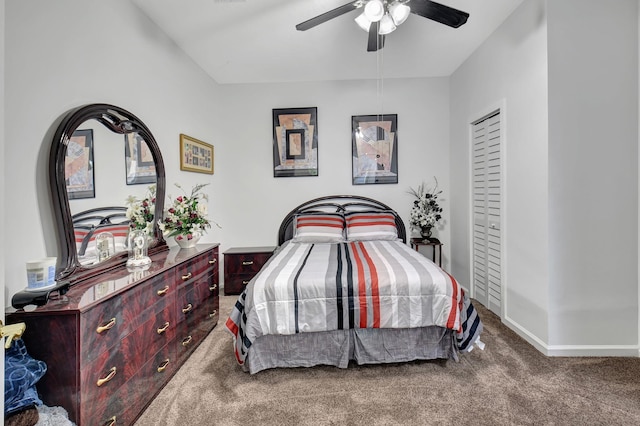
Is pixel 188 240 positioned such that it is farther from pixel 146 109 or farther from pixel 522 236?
pixel 522 236

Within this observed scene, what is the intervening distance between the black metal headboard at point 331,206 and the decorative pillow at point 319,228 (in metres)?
0.24

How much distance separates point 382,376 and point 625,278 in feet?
6.47

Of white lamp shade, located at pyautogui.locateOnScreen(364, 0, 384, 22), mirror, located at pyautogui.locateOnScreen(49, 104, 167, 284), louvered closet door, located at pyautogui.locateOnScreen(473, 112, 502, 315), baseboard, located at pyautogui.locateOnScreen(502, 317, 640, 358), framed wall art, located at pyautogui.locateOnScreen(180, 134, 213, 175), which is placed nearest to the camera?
mirror, located at pyautogui.locateOnScreen(49, 104, 167, 284)

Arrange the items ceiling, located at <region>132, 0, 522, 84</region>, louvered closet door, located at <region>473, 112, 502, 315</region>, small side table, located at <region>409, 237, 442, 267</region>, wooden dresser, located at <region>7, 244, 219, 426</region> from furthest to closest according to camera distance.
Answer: small side table, located at <region>409, 237, 442, 267</region>, louvered closet door, located at <region>473, 112, 502, 315</region>, ceiling, located at <region>132, 0, 522, 84</region>, wooden dresser, located at <region>7, 244, 219, 426</region>

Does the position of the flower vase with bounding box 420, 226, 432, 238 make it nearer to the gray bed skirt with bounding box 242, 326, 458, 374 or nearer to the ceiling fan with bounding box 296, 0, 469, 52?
the gray bed skirt with bounding box 242, 326, 458, 374

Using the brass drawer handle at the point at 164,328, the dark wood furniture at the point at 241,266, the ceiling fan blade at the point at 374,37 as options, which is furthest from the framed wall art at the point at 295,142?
the brass drawer handle at the point at 164,328

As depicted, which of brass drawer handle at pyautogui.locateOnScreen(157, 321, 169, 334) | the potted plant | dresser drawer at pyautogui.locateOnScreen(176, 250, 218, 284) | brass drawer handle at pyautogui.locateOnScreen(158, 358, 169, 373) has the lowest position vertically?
brass drawer handle at pyautogui.locateOnScreen(158, 358, 169, 373)

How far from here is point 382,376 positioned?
2.19m

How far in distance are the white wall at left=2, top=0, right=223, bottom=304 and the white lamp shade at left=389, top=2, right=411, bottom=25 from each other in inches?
79.2

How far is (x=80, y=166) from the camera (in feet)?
6.30

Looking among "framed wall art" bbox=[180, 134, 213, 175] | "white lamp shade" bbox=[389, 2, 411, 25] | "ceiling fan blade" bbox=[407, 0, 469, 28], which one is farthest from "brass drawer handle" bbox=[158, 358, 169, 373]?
"ceiling fan blade" bbox=[407, 0, 469, 28]

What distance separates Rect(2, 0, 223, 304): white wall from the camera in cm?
158

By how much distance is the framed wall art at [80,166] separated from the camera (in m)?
1.84

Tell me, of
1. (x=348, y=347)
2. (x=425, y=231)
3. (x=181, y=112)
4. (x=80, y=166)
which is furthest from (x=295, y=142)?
(x=348, y=347)
